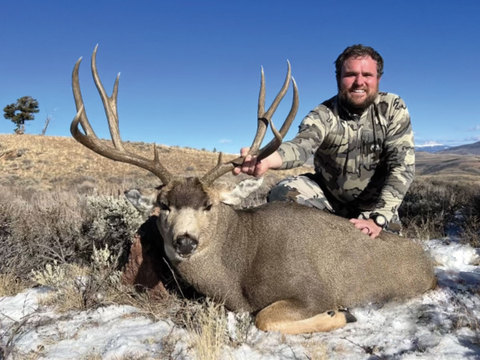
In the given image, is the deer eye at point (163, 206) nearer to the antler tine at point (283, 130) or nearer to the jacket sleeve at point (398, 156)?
the antler tine at point (283, 130)

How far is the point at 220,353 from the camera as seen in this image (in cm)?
311

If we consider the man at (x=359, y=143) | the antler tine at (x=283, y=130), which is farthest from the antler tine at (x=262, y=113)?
the man at (x=359, y=143)

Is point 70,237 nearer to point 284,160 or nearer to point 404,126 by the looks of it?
point 284,160

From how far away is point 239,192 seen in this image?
467 centimetres

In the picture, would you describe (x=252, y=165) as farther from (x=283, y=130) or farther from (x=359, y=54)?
(x=359, y=54)

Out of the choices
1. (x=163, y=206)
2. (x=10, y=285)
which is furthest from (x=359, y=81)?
(x=10, y=285)

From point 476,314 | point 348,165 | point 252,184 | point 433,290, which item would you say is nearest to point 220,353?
point 252,184

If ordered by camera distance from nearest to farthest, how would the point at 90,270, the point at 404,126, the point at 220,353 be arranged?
1. the point at 220,353
2. the point at 90,270
3. the point at 404,126

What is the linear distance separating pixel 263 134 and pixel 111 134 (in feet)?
5.36

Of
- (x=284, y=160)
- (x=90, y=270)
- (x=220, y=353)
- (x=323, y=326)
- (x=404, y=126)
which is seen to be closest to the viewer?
(x=220, y=353)

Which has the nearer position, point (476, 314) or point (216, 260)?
point (476, 314)

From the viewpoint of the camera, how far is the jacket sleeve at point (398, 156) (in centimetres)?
521

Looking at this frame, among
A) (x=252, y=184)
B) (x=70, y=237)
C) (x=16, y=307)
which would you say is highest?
(x=252, y=184)

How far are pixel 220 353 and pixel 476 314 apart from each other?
2.32 m
